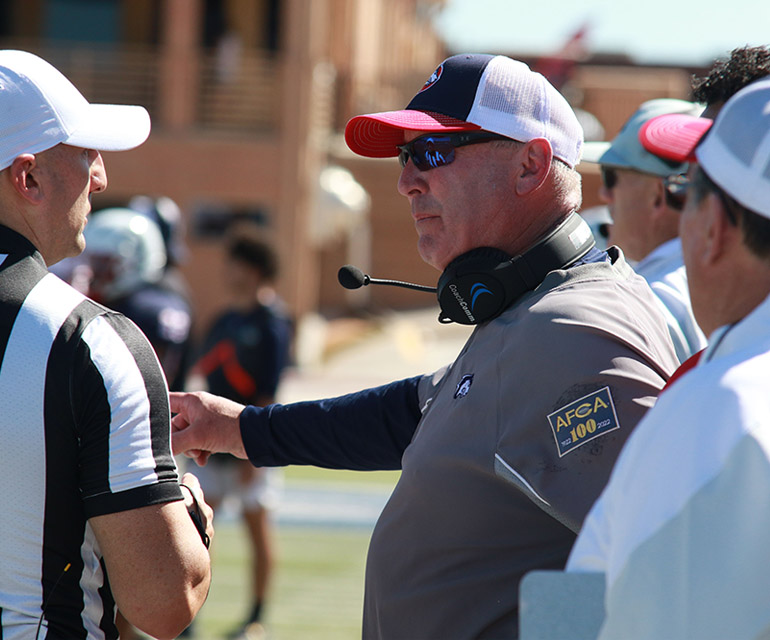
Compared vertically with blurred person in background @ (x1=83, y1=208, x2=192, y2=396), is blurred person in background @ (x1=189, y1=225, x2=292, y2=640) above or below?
below

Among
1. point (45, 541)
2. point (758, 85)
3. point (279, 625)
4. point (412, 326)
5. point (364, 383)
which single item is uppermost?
point (758, 85)

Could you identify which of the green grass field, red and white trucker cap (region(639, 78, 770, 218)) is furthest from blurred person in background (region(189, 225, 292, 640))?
red and white trucker cap (region(639, 78, 770, 218))

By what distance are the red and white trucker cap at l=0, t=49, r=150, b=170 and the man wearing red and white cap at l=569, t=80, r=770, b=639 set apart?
4.58ft

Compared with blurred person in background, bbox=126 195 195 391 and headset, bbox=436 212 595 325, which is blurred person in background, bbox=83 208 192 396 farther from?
headset, bbox=436 212 595 325

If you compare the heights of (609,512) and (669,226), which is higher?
(609,512)

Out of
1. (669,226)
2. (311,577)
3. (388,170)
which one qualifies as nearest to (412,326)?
(388,170)

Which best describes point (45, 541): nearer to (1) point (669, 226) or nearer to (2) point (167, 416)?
(2) point (167, 416)

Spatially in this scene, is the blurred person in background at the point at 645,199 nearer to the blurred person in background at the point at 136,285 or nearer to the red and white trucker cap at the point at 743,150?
the red and white trucker cap at the point at 743,150

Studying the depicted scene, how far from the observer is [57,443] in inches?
84.8

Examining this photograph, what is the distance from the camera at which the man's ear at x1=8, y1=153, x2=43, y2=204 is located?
2303 millimetres

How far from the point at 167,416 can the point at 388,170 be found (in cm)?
2322

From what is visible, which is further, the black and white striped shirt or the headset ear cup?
the headset ear cup

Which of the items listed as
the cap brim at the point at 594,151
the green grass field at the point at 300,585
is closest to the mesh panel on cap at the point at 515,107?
the cap brim at the point at 594,151

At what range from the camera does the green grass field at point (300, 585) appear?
6.48 metres
